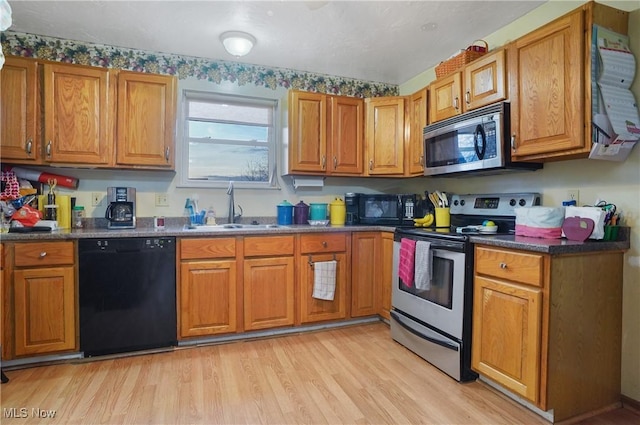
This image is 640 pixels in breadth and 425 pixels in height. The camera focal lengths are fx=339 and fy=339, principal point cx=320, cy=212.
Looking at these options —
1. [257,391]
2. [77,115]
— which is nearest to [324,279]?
[257,391]

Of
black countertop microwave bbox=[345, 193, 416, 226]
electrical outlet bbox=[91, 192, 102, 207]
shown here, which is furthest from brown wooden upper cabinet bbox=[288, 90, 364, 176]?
electrical outlet bbox=[91, 192, 102, 207]

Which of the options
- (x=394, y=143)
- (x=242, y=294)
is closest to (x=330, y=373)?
(x=242, y=294)

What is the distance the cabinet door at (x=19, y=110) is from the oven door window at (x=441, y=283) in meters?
2.95

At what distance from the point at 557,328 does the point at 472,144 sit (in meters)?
1.28

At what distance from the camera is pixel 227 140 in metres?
3.28

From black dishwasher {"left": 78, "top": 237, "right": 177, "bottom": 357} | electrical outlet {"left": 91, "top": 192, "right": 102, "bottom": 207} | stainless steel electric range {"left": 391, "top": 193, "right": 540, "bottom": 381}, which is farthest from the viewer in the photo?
electrical outlet {"left": 91, "top": 192, "right": 102, "bottom": 207}

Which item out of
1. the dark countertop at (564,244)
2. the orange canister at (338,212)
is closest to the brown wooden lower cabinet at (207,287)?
the orange canister at (338,212)

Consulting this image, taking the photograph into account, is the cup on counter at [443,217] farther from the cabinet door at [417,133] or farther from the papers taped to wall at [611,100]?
the papers taped to wall at [611,100]

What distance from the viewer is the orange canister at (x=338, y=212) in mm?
3354

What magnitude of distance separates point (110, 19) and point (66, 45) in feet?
2.07

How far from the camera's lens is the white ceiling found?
2.26 meters

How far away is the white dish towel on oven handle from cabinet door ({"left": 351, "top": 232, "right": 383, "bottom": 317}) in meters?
0.72

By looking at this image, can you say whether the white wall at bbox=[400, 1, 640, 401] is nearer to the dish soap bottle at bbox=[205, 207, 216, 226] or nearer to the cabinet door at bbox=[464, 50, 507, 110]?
the cabinet door at bbox=[464, 50, 507, 110]

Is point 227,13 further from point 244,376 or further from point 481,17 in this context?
point 244,376
